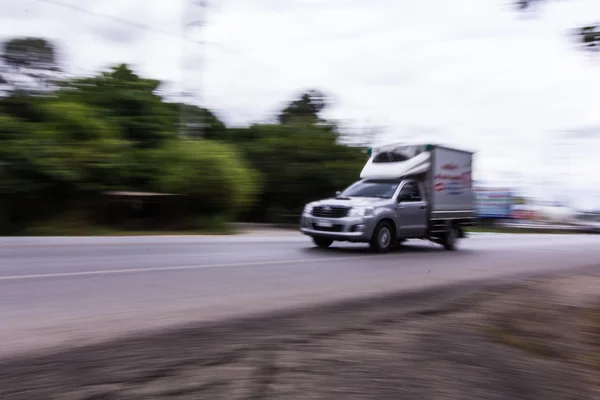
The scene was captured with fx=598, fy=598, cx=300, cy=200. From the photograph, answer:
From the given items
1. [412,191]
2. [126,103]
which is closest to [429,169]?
[412,191]

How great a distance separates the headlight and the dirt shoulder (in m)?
Answer: 6.71

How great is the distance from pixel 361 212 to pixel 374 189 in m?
1.61

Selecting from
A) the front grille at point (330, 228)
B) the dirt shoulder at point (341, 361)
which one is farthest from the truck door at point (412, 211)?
the dirt shoulder at point (341, 361)

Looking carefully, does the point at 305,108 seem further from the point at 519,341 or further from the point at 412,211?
the point at 519,341

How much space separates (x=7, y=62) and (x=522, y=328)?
22.9 meters

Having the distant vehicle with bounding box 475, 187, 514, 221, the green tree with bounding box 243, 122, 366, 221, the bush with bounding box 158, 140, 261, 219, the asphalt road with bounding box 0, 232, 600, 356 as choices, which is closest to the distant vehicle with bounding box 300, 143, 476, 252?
the asphalt road with bounding box 0, 232, 600, 356

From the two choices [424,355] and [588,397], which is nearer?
[588,397]

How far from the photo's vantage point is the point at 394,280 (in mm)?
9789

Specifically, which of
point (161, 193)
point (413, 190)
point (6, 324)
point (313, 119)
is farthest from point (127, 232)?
point (6, 324)

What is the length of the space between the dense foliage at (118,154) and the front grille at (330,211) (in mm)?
7695

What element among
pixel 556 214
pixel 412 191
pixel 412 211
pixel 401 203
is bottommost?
pixel 556 214

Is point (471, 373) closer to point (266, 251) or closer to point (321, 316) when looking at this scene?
point (321, 316)

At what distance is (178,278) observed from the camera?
29.8 feet

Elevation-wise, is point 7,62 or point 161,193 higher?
point 7,62
